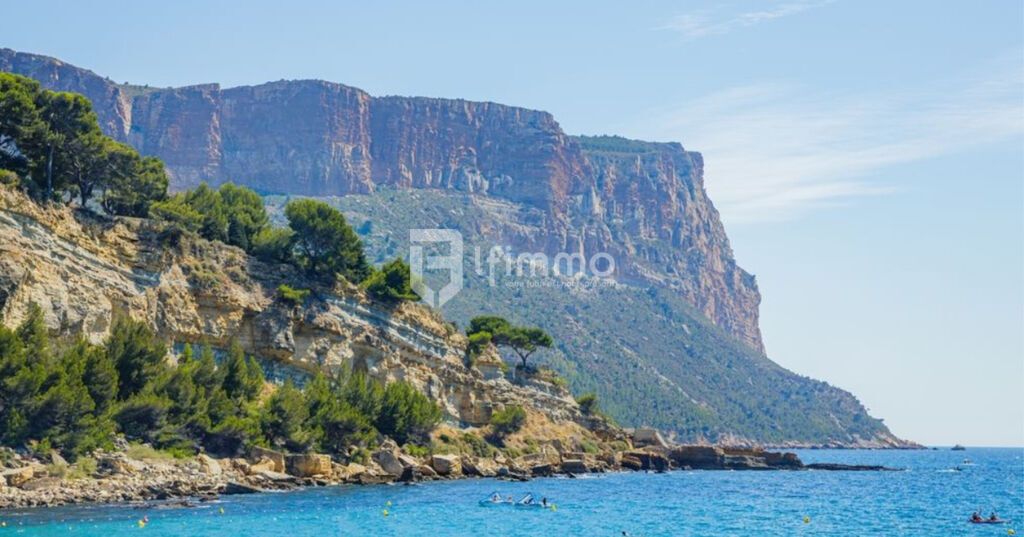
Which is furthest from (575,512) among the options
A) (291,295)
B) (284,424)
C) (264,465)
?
(291,295)

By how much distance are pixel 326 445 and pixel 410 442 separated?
31.1 feet

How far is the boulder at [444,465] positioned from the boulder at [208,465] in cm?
1829

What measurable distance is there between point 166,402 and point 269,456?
237 inches

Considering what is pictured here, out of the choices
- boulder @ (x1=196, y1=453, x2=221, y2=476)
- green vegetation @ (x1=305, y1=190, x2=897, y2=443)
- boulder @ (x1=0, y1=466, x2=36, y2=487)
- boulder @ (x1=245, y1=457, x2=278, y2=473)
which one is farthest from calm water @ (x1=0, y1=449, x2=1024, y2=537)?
green vegetation @ (x1=305, y1=190, x2=897, y2=443)

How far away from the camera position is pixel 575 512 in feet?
175

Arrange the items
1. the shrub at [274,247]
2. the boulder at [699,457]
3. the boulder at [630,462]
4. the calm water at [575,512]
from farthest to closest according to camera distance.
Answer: the boulder at [699,457] < the boulder at [630,462] < the shrub at [274,247] < the calm water at [575,512]

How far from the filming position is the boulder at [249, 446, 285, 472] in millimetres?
58031

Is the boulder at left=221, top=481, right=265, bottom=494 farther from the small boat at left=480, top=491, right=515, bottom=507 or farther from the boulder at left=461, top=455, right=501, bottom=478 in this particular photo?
the boulder at left=461, top=455, right=501, bottom=478

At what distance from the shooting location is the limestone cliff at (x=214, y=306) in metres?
55.5

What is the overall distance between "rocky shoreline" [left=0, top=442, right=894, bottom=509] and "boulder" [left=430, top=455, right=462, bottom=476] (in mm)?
61

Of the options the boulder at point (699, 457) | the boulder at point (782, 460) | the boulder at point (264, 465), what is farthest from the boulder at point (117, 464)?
the boulder at point (782, 460)

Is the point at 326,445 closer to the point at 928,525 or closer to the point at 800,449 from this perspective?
the point at 928,525

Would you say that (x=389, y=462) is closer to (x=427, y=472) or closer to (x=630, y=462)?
(x=427, y=472)

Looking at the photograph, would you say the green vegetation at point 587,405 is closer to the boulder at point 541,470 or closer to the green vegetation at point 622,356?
the boulder at point 541,470
